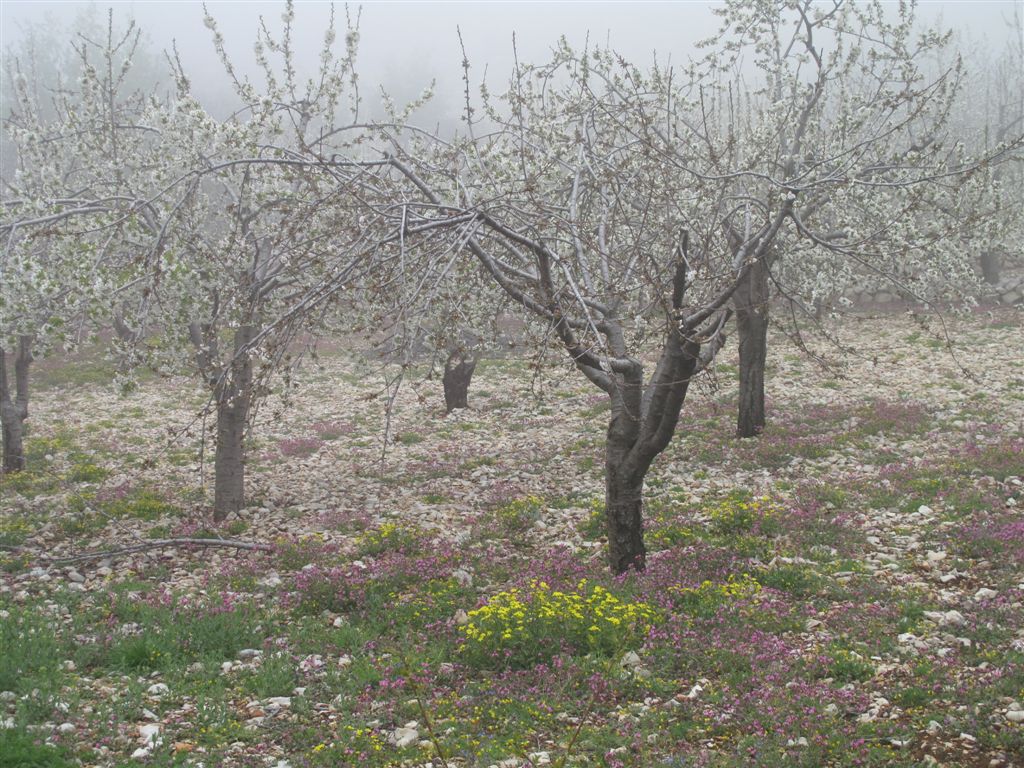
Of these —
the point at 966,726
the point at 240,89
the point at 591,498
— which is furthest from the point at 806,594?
the point at 240,89

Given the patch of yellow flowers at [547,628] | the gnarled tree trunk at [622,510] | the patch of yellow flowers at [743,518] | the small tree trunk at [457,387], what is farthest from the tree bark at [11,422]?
the patch of yellow flowers at [743,518]

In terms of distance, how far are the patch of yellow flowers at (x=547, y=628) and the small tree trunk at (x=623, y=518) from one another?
200 cm

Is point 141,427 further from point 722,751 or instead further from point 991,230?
point 991,230

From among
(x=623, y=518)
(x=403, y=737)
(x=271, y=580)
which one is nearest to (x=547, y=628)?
(x=403, y=737)

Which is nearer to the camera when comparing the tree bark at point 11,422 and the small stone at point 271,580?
the small stone at point 271,580

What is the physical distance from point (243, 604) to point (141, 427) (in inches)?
647

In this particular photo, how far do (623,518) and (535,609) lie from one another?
2555mm

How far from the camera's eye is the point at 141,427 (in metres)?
24.4

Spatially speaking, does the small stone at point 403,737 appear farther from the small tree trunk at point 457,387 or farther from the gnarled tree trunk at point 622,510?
the small tree trunk at point 457,387

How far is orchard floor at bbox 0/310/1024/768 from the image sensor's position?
6.73 meters

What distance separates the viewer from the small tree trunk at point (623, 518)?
11016 mm

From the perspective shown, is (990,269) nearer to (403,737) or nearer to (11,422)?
(11,422)

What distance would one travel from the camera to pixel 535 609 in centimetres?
894

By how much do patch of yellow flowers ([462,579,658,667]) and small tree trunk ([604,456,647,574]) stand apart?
2.00 m
